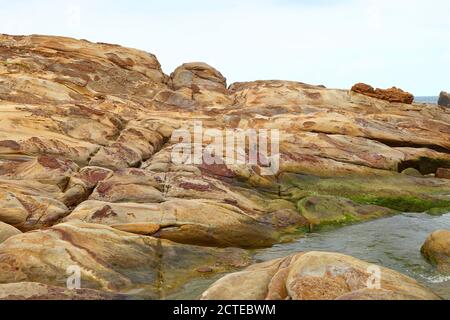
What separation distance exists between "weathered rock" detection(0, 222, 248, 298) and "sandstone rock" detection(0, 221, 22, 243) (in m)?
1.39

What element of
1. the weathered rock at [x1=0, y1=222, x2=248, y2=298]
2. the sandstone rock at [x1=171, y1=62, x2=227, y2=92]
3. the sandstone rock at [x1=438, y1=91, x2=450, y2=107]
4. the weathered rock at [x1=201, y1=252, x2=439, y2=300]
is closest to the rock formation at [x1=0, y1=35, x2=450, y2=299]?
the weathered rock at [x1=0, y1=222, x2=248, y2=298]

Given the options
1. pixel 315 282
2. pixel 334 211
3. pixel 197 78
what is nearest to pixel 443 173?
pixel 334 211

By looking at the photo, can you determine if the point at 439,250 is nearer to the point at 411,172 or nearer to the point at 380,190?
the point at 380,190

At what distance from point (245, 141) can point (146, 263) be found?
14814 millimetres

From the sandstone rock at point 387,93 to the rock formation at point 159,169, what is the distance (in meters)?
0.12

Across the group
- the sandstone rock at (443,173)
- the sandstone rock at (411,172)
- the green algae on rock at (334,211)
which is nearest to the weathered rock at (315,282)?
the green algae on rock at (334,211)

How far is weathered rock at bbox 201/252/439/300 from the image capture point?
375 inches

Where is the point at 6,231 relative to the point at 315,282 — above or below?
below

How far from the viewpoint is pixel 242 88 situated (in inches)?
1786

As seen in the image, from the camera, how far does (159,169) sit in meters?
22.6

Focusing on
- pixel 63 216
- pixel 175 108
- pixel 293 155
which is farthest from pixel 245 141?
pixel 63 216

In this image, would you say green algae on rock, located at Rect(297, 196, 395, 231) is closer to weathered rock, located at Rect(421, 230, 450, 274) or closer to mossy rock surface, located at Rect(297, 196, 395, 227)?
mossy rock surface, located at Rect(297, 196, 395, 227)

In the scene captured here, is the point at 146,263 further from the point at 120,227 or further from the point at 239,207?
the point at 239,207

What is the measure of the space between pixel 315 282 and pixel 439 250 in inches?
317
